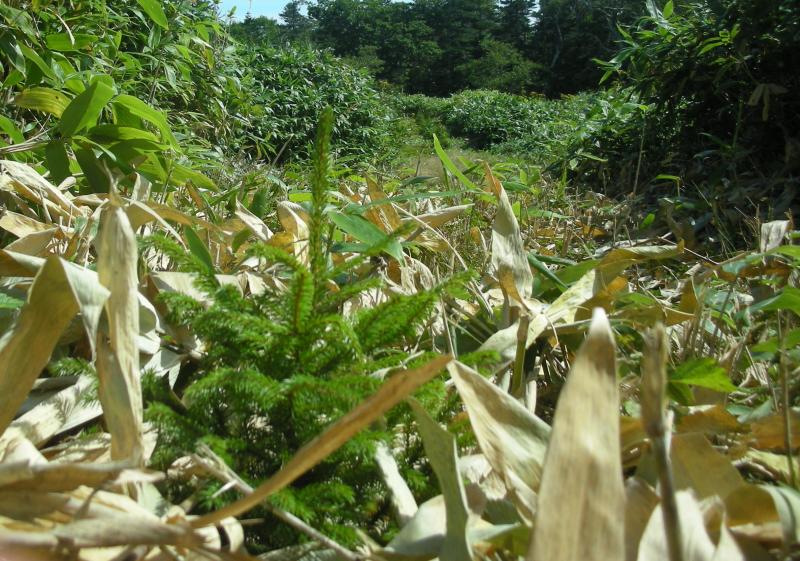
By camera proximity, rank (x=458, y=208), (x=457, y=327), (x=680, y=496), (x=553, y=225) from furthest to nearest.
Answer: (x=553, y=225)
(x=458, y=208)
(x=457, y=327)
(x=680, y=496)

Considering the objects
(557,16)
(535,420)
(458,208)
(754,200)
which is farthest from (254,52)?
(557,16)

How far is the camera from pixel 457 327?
113 cm

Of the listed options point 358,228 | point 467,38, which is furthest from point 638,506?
point 467,38

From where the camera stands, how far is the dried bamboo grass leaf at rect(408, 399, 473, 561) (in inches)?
22.9

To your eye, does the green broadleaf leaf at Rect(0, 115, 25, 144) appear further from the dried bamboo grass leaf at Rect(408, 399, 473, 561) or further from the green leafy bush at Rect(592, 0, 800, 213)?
the green leafy bush at Rect(592, 0, 800, 213)

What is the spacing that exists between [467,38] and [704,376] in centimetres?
5053

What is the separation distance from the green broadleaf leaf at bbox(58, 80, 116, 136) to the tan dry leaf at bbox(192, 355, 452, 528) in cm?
110

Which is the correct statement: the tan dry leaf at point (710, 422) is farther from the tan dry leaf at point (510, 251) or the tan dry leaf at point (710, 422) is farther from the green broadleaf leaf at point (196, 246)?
the green broadleaf leaf at point (196, 246)

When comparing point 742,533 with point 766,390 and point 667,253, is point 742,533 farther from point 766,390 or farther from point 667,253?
point 667,253

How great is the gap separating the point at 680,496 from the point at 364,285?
39 cm

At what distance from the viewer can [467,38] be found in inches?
1887

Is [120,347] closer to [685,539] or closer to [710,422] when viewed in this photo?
[685,539]

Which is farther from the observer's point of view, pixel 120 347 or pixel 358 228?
pixel 358 228

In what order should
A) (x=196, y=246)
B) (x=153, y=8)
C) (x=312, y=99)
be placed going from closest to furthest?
(x=196, y=246)
(x=153, y=8)
(x=312, y=99)
